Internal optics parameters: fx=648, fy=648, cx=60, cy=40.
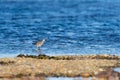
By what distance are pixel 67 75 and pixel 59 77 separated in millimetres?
361

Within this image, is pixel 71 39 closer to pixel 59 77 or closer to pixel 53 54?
pixel 53 54

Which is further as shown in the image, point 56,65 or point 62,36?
point 62,36

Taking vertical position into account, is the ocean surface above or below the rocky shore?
below

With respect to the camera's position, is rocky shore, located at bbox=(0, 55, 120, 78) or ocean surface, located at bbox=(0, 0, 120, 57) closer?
rocky shore, located at bbox=(0, 55, 120, 78)

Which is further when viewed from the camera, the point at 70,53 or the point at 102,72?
the point at 70,53

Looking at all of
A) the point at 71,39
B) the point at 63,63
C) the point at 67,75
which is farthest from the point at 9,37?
the point at 67,75

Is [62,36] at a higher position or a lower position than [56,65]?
lower

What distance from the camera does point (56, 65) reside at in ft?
77.5

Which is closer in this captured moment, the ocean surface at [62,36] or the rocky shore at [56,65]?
the rocky shore at [56,65]

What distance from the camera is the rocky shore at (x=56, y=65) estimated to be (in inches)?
867

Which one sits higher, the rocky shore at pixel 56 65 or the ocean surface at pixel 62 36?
the rocky shore at pixel 56 65

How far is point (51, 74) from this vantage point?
21984 millimetres

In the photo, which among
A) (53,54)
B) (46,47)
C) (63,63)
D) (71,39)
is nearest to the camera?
(63,63)

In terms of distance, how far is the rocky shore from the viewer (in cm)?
2203
